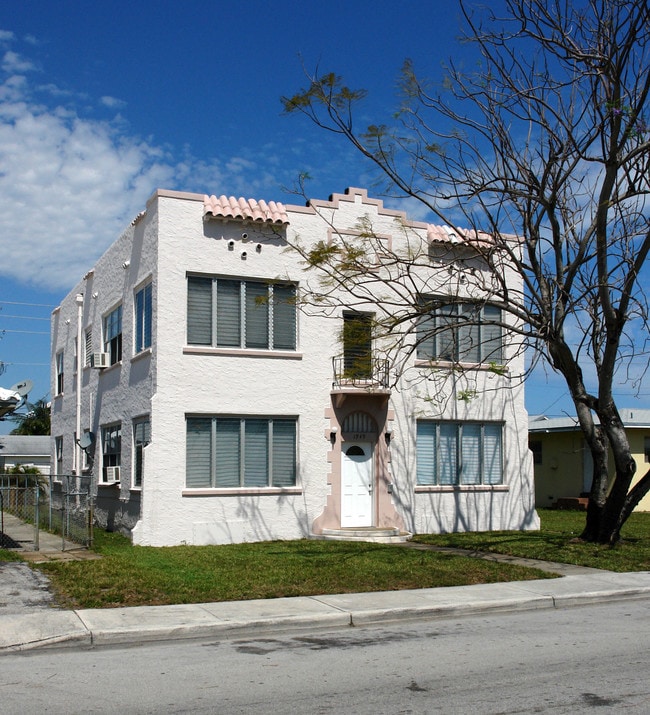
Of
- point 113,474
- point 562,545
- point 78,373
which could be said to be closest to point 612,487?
point 562,545

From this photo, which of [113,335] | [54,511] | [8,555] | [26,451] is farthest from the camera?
[26,451]

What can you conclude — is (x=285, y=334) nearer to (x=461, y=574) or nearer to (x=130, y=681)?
(x=461, y=574)

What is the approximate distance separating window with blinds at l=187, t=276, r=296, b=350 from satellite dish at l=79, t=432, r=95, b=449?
6369 mm

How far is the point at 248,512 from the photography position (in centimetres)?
1909

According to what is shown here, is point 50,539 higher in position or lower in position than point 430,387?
lower

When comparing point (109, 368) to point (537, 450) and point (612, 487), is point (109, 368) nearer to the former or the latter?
point (612, 487)

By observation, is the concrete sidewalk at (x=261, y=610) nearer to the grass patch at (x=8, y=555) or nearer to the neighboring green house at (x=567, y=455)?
the grass patch at (x=8, y=555)

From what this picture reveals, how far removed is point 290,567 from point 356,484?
579 centimetres

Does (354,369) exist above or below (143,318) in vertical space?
below

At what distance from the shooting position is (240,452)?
19156mm

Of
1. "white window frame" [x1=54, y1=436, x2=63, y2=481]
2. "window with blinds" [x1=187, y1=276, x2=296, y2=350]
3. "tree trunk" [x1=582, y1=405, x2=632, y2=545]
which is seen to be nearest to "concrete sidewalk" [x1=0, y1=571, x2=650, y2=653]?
"tree trunk" [x1=582, y1=405, x2=632, y2=545]

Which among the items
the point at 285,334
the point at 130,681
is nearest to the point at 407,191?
the point at 285,334

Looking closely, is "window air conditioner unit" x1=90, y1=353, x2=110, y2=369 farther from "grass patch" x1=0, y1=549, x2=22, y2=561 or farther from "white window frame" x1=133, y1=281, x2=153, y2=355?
"grass patch" x1=0, y1=549, x2=22, y2=561

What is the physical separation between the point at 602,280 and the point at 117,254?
12.5 metres
